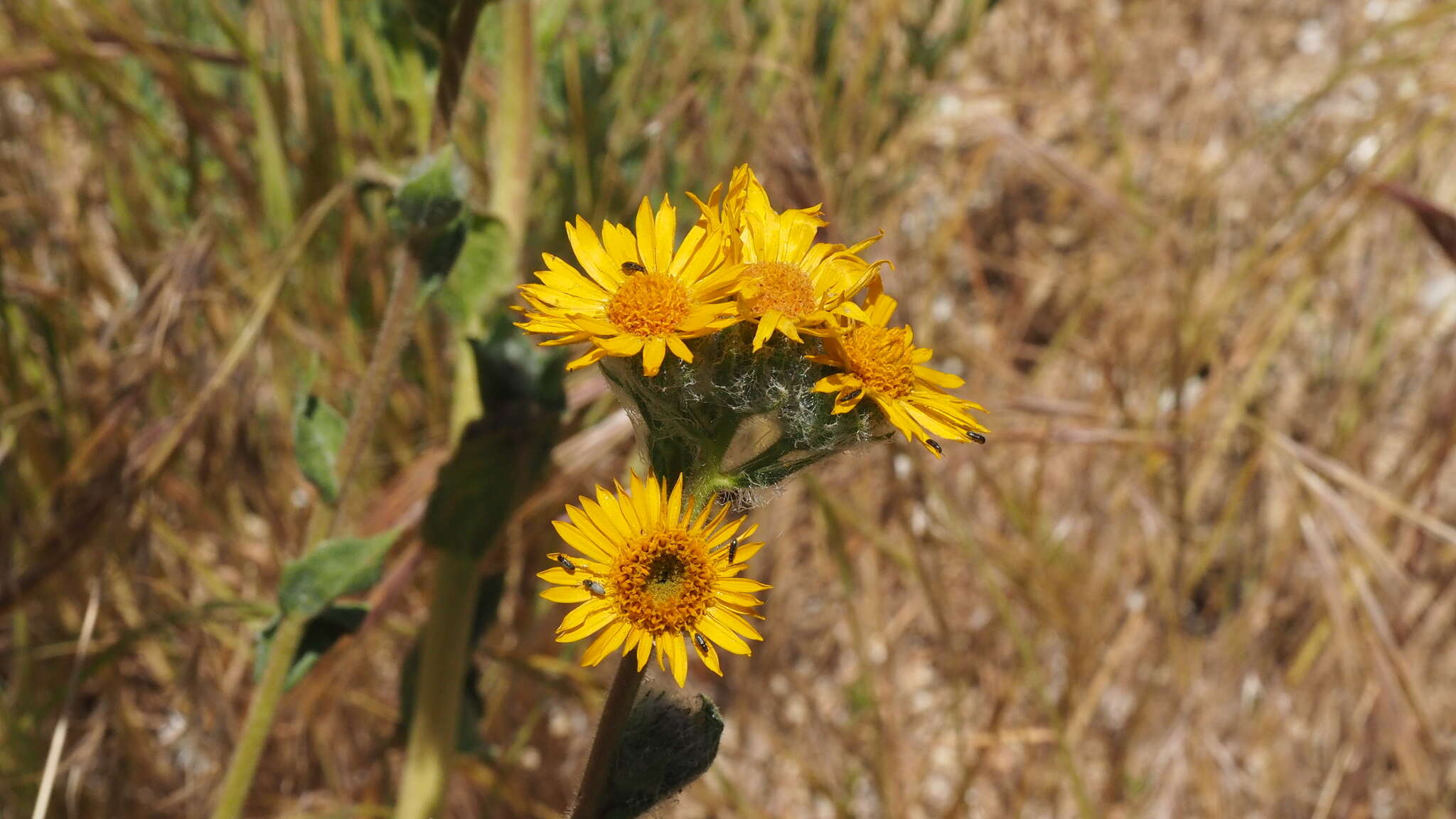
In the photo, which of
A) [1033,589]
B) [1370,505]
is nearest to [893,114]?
[1033,589]

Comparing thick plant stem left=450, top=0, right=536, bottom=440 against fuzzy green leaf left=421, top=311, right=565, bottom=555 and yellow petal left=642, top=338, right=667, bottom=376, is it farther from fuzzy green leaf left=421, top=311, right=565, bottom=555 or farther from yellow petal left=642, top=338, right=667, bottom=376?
yellow petal left=642, top=338, right=667, bottom=376

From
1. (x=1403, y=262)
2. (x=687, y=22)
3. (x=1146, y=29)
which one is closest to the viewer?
(x=687, y=22)

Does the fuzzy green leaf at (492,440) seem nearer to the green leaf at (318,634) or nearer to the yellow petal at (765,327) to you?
the green leaf at (318,634)

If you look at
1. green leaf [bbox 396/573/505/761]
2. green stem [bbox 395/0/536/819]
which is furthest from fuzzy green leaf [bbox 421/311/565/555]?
green leaf [bbox 396/573/505/761]

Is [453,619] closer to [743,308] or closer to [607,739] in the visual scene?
[607,739]

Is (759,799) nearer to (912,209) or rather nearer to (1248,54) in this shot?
(912,209)

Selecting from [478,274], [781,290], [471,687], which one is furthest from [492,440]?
[781,290]

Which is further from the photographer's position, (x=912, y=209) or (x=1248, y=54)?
(x=1248, y=54)
